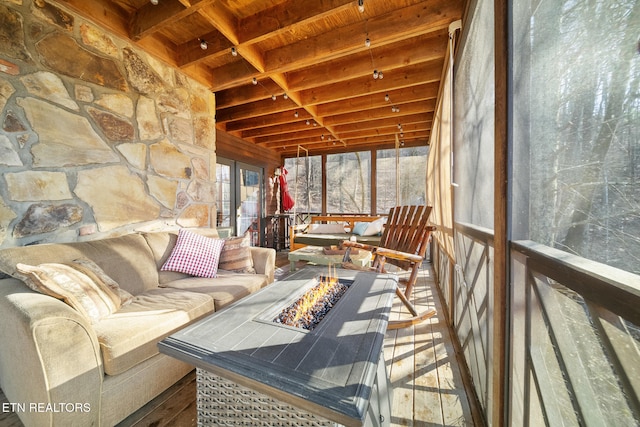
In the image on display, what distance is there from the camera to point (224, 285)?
81.5 inches

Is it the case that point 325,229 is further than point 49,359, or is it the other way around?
point 325,229

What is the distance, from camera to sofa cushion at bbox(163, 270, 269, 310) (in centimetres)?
190

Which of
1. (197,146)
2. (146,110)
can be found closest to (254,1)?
(146,110)

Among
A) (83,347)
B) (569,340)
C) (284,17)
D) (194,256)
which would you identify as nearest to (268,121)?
(284,17)

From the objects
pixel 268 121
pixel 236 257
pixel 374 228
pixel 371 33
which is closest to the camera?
pixel 371 33

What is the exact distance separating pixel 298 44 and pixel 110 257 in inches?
98.7

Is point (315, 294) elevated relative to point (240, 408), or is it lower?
elevated

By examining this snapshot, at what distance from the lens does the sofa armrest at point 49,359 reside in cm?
100

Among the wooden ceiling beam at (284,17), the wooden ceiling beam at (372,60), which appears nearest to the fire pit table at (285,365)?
the wooden ceiling beam at (284,17)

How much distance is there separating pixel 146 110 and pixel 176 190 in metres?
0.84

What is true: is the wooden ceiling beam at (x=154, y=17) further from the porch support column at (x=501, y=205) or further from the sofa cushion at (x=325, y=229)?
the sofa cushion at (x=325, y=229)

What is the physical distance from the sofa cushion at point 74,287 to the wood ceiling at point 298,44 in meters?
1.98

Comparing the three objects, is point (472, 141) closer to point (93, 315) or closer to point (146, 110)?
point (93, 315)

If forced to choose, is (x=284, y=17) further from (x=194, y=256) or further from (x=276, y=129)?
(x=276, y=129)
